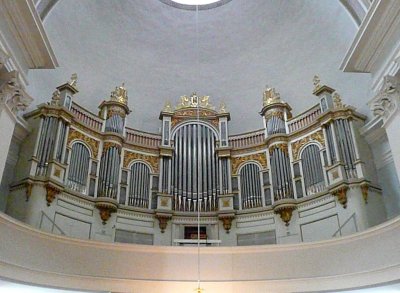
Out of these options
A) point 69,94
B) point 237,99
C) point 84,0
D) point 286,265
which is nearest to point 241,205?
point 286,265

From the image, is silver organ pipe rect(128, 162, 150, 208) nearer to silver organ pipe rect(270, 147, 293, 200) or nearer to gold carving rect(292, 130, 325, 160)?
silver organ pipe rect(270, 147, 293, 200)

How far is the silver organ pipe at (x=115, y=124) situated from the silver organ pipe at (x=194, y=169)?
6.39 feet

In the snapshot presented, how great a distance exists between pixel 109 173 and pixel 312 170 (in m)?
6.41

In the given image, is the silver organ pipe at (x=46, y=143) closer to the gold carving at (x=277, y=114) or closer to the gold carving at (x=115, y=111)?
the gold carving at (x=115, y=111)

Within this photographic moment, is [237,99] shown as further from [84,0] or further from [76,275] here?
[76,275]

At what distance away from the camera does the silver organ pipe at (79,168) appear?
12.9 m

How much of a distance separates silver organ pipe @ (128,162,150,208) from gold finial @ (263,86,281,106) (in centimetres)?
493

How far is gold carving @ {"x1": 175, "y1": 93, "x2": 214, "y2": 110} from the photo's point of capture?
53.2 ft

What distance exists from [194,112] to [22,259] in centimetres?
861

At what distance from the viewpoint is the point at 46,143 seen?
12727 millimetres

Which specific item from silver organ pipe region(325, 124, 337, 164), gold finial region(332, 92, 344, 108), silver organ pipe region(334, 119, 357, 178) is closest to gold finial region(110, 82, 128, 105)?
silver organ pipe region(325, 124, 337, 164)

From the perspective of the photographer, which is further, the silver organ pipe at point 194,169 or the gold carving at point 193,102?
the gold carving at point 193,102

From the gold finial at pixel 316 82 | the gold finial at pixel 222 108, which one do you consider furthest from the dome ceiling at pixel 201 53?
the gold finial at pixel 222 108

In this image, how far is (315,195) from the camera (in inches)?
499
